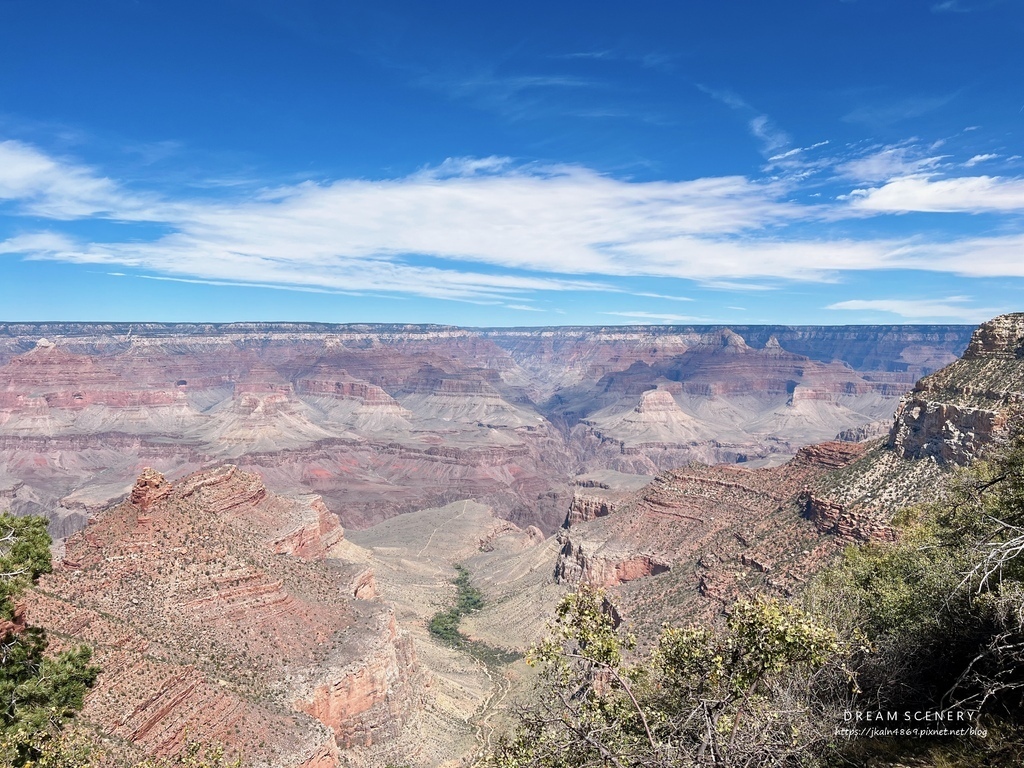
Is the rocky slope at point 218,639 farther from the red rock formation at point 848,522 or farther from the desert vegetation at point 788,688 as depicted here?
the red rock formation at point 848,522

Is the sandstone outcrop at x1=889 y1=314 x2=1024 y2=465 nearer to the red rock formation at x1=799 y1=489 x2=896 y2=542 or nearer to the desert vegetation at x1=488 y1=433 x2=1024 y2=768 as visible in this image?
the red rock formation at x1=799 y1=489 x2=896 y2=542

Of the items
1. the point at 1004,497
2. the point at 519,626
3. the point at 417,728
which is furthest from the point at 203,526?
the point at 1004,497

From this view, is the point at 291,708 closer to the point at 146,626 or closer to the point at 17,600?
the point at 146,626

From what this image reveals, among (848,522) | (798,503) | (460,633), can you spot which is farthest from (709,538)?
(460,633)

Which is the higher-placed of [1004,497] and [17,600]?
[1004,497]

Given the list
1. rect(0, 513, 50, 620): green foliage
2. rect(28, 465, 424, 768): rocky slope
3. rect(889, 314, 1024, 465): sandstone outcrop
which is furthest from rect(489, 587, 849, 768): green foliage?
rect(889, 314, 1024, 465): sandstone outcrop

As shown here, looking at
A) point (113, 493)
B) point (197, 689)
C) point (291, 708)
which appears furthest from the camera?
point (113, 493)

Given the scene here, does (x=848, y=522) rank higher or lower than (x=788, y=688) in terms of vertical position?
lower

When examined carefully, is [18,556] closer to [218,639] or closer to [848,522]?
[218,639]
